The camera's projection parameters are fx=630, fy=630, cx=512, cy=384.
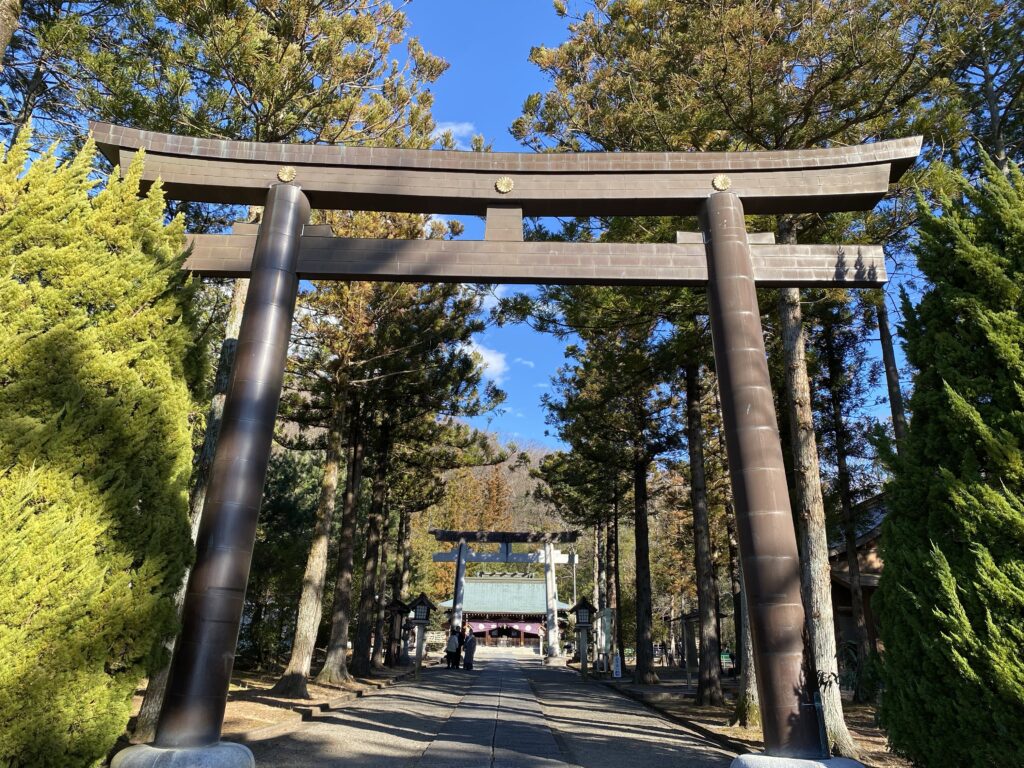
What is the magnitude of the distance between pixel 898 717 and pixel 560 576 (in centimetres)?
4510

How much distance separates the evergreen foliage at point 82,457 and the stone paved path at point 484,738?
2.76 m

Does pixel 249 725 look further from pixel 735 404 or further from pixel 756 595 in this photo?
pixel 735 404

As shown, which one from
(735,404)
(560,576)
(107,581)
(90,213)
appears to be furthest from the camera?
(560,576)

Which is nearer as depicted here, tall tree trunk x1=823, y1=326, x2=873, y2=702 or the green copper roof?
tall tree trunk x1=823, y1=326, x2=873, y2=702

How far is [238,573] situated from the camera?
4.38 meters

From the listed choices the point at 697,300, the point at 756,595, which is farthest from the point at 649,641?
the point at 756,595

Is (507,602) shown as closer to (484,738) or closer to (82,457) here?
(484,738)

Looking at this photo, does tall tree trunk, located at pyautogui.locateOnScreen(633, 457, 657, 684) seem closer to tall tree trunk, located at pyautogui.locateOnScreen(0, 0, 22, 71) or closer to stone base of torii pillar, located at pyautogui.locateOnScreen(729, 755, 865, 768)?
stone base of torii pillar, located at pyautogui.locateOnScreen(729, 755, 865, 768)

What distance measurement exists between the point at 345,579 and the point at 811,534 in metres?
10.7

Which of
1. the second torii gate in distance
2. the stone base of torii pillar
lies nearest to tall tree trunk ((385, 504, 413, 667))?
the second torii gate in distance

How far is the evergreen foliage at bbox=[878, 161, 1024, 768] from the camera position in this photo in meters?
3.26

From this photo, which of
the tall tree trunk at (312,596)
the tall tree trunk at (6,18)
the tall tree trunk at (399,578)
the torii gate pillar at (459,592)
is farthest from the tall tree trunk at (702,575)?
the torii gate pillar at (459,592)

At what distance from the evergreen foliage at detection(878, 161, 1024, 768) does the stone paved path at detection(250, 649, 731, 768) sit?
3.38m

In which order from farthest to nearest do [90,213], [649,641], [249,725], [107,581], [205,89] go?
[649,641] < [205,89] < [249,725] < [90,213] < [107,581]
